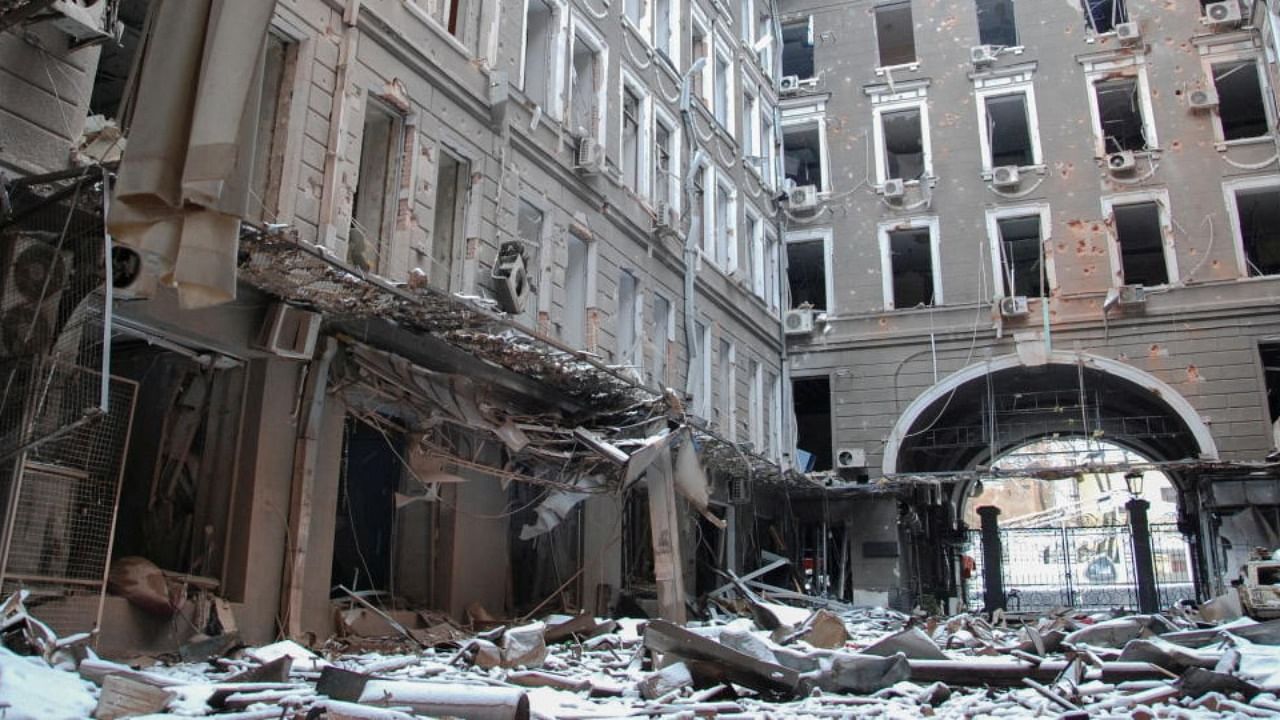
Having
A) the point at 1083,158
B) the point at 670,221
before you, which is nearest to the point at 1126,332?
the point at 1083,158

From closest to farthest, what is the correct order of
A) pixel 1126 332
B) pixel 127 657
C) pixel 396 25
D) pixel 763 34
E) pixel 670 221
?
1. pixel 127 657
2. pixel 396 25
3. pixel 670 221
4. pixel 1126 332
5. pixel 763 34

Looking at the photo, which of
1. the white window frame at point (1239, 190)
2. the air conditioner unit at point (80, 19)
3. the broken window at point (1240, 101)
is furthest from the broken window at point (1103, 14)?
the air conditioner unit at point (80, 19)

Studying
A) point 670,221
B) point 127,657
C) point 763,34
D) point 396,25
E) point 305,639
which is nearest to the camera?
point 127,657

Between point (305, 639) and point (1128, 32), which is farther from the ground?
point (1128, 32)

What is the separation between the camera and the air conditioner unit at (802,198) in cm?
2727

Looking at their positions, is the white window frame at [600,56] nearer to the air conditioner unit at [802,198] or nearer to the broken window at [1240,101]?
the air conditioner unit at [802,198]

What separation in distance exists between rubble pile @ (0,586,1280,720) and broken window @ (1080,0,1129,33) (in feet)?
66.0

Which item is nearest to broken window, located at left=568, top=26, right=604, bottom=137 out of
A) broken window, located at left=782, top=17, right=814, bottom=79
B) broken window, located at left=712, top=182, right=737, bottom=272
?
broken window, located at left=712, top=182, right=737, bottom=272

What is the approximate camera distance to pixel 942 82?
27.3 metres

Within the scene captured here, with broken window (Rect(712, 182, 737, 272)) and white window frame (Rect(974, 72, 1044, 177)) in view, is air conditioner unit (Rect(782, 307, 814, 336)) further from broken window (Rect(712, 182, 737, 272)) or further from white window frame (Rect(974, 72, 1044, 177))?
white window frame (Rect(974, 72, 1044, 177))

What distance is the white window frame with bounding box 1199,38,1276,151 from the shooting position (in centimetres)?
2411

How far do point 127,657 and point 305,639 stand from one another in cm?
189

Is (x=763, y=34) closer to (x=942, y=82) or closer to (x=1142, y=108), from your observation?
(x=942, y=82)

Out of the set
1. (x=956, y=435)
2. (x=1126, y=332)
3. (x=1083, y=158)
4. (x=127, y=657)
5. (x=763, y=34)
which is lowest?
(x=127, y=657)
